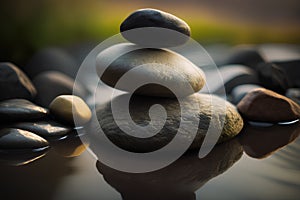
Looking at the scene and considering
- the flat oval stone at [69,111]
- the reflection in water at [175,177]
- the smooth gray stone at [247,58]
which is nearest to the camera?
the reflection in water at [175,177]

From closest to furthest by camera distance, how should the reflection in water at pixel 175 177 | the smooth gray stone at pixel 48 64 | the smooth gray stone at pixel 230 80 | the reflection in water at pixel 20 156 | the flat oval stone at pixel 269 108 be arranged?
the reflection in water at pixel 175 177 → the reflection in water at pixel 20 156 → the flat oval stone at pixel 269 108 → the smooth gray stone at pixel 230 80 → the smooth gray stone at pixel 48 64

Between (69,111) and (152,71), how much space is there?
1.27 feet

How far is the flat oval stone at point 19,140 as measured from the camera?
3.71 ft

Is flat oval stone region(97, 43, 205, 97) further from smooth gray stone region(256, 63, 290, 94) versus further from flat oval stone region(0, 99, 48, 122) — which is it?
smooth gray stone region(256, 63, 290, 94)

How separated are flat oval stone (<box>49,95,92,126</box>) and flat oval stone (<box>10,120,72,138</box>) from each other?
0.14 feet

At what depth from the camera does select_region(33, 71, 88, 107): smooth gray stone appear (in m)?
1.65

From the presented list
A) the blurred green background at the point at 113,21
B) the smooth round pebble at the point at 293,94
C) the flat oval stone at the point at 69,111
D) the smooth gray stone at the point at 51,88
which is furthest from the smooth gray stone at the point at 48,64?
the smooth round pebble at the point at 293,94

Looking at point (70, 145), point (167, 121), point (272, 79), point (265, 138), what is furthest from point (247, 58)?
point (70, 145)

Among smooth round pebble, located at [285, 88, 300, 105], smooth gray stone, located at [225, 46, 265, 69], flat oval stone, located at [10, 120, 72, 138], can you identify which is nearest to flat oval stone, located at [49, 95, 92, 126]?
flat oval stone, located at [10, 120, 72, 138]

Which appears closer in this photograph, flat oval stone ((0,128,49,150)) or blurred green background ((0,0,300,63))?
flat oval stone ((0,128,49,150))

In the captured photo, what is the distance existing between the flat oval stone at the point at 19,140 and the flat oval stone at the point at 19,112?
100 millimetres

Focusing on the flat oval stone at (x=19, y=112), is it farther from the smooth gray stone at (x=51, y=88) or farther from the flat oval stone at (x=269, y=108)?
the flat oval stone at (x=269, y=108)

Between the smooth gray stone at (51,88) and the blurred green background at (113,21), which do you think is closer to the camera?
the smooth gray stone at (51,88)

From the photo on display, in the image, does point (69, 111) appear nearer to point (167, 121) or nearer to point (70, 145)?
point (70, 145)
